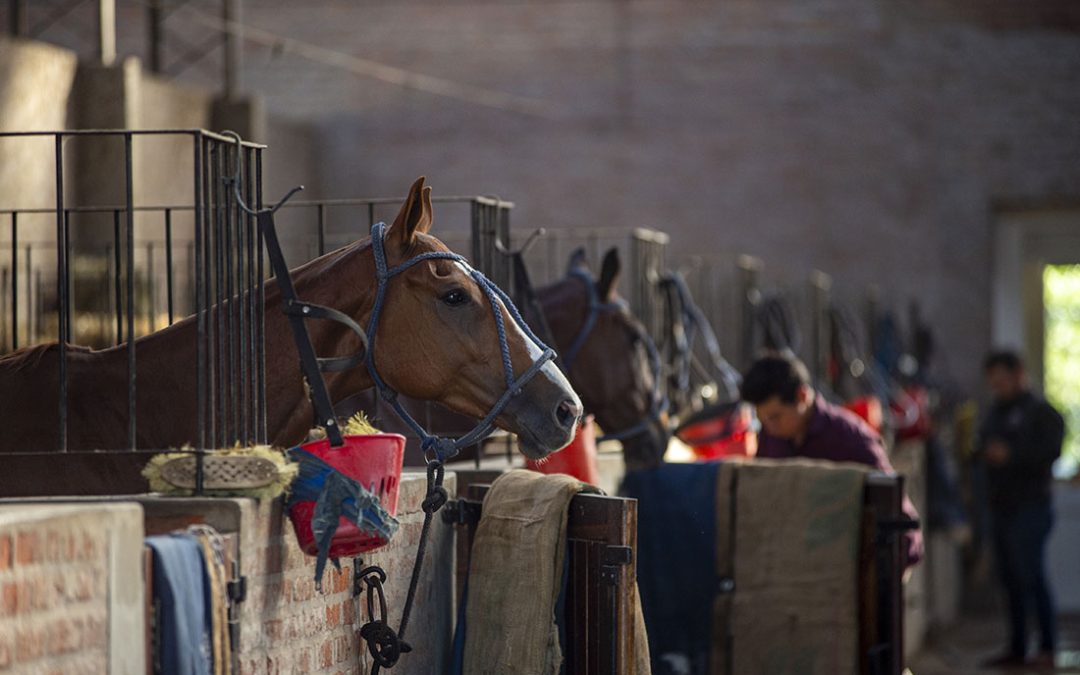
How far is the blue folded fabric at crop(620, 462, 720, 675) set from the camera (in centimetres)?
535

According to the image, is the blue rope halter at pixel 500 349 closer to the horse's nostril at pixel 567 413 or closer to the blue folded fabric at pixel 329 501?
the horse's nostril at pixel 567 413

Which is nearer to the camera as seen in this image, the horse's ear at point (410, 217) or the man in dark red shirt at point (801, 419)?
the horse's ear at point (410, 217)

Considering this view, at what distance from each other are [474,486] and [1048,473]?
674cm

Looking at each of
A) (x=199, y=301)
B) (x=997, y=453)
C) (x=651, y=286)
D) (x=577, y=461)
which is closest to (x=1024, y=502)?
(x=997, y=453)

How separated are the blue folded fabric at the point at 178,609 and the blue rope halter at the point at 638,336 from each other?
10.3 feet

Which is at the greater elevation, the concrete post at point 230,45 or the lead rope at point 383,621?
the concrete post at point 230,45

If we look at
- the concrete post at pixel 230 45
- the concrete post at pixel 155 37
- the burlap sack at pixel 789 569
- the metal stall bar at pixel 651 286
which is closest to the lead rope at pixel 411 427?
the burlap sack at pixel 789 569

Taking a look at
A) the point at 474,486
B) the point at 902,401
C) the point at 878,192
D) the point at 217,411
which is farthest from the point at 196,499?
the point at 878,192

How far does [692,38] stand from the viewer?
15.6 meters

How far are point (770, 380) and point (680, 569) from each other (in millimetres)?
831

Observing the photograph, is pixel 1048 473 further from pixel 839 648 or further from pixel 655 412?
pixel 839 648

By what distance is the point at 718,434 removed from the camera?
719 cm

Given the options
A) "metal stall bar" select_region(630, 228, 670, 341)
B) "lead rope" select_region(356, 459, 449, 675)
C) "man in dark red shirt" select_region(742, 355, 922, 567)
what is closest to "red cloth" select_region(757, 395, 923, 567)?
"man in dark red shirt" select_region(742, 355, 922, 567)

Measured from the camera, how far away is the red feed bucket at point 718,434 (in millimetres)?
7117
